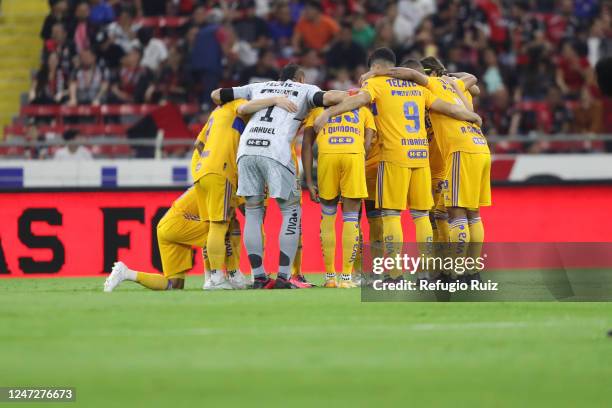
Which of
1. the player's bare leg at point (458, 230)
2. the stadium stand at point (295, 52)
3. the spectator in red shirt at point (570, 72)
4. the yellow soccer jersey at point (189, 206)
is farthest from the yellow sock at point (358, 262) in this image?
the spectator in red shirt at point (570, 72)

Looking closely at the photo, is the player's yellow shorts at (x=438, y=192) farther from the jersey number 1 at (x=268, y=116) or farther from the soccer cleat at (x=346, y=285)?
the jersey number 1 at (x=268, y=116)

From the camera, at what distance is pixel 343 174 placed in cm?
1280

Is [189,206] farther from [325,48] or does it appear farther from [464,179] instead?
[325,48]

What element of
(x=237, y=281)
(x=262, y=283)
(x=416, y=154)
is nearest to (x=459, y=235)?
(x=416, y=154)

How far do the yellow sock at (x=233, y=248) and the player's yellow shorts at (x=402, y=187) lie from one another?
156cm

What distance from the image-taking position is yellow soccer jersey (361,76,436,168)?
41.9 feet

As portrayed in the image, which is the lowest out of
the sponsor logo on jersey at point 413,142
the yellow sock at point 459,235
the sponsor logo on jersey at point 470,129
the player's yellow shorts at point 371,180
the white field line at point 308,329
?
the yellow sock at point 459,235

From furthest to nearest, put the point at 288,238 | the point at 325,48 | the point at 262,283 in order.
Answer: the point at 325,48, the point at 262,283, the point at 288,238

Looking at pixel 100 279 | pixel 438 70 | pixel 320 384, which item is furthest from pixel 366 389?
pixel 100 279

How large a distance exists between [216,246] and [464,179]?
8.16 feet

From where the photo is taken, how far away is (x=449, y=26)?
2342cm

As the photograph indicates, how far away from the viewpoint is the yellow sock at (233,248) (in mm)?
13289

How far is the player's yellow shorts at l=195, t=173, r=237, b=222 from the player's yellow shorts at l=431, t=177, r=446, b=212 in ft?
7.50

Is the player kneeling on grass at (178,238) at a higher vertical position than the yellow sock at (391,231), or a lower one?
lower
